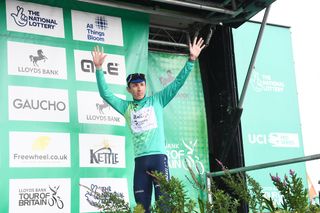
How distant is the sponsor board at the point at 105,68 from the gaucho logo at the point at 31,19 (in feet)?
1.18

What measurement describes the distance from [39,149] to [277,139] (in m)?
3.15

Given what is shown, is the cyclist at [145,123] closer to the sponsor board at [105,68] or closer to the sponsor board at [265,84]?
the sponsor board at [105,68]

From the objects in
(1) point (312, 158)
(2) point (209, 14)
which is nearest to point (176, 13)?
(2) point (209, 14)

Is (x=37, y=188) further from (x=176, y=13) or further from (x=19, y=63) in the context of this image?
(x=176, y=13)

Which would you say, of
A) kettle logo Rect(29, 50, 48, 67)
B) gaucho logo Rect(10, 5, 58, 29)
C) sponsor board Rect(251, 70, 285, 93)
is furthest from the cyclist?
sponsor board Rect(251, 70, 285, 93)

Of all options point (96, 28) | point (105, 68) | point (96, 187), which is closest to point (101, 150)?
point (96, 187)

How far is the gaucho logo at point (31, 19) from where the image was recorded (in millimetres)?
4258

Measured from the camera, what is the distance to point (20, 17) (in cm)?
427

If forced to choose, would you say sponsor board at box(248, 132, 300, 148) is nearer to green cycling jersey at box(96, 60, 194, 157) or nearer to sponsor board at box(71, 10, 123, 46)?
green cycling jersey at box(96, 60, 194, 157)

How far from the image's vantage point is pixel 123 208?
844 mm

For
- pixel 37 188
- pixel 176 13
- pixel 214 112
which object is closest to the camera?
pixel 37 188

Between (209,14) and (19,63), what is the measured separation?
2.19 m

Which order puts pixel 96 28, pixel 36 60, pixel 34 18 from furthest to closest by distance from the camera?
pixel 96 28, pixel 34 18, pixel 36 60

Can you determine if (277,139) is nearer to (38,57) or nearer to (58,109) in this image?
(58,109)
